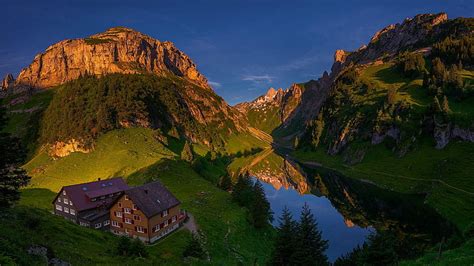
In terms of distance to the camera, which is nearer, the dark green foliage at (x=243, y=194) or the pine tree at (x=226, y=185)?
the dark green foliage at (x=243, y=194)

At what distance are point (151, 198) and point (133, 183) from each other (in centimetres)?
4704

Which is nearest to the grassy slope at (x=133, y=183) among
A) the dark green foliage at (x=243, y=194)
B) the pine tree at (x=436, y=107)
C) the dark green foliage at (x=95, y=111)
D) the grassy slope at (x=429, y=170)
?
the dark green foliage at (x=243, y=194)

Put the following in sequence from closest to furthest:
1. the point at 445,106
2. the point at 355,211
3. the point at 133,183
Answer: the point at 355,211, the point at 133,183, the point at 445,106

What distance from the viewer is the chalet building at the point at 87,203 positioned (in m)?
74.4

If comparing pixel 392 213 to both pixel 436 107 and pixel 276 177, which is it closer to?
pixel 436 107

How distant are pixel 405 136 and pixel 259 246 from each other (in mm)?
113618

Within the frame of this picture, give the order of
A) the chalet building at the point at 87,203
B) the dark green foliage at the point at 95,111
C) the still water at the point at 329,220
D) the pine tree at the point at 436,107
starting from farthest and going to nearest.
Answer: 1. the dark green foliage at the point at 95,111
2. the pine tree at the point at 436,107
3. the still water at the point at 329,220
4. the chalet building at the point at 87,203

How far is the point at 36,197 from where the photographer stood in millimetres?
112000

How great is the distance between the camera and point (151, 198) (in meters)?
73.4

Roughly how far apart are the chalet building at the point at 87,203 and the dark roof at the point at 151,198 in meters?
6.88

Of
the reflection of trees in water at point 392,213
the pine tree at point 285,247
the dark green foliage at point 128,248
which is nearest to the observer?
the pine tree at point 285,247

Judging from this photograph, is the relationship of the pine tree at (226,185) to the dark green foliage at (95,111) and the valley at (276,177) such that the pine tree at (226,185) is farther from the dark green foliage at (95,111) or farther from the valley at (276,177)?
the dark green foliage at (95,111)

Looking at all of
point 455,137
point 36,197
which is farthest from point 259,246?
point 455,137

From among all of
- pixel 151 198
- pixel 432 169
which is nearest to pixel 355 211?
pixel 432 169
